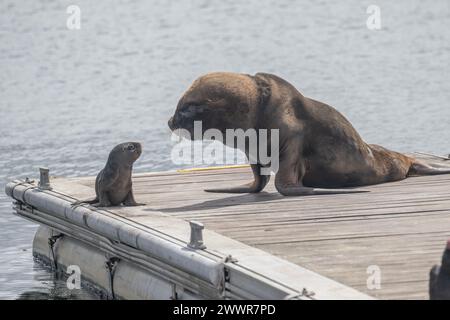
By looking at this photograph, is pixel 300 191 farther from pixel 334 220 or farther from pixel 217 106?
pixel 334 220

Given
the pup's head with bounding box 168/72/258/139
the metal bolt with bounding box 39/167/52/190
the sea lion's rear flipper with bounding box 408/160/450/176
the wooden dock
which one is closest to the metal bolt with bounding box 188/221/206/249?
the wooden dock

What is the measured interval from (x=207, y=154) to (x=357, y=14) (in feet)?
60.8

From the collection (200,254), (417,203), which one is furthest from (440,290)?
(417,203)

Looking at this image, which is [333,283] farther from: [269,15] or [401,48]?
[269,15]

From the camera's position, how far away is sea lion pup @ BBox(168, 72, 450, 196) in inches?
500

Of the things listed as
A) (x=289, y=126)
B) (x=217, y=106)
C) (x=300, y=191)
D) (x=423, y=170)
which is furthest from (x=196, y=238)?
(x=423, y=170)

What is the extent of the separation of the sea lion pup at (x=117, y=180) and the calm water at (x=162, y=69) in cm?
107

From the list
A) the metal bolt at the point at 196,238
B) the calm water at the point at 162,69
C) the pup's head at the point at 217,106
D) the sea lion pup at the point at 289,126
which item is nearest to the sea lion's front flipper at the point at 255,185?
the sea lion pup at the point at 289,126

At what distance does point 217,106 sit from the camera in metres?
12.7

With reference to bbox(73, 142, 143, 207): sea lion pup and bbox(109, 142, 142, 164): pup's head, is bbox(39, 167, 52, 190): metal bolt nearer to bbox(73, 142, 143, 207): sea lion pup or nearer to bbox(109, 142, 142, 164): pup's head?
bbox(73, 142, 143, 207): sea lion pup

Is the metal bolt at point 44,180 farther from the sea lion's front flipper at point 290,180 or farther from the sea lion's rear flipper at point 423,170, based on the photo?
the sea lion's rear flipper at point 423,170

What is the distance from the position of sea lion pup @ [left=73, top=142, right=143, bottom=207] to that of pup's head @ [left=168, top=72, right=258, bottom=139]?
51 centimetres

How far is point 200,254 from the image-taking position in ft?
34.1

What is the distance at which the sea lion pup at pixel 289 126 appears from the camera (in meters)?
12.7
